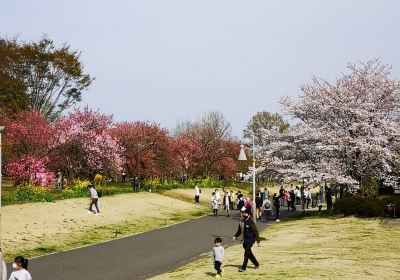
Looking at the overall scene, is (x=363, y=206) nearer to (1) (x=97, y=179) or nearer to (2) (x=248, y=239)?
(2) (x=248, y=239)

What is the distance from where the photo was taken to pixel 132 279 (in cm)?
1490

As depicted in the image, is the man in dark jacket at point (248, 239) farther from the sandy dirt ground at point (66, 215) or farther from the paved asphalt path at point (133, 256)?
the sandy dirt ground at point (66, 215)

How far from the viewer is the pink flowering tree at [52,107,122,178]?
44469 mm

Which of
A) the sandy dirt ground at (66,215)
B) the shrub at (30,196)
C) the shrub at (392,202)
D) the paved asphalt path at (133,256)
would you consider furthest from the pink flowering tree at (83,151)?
the shrub at (392,202)

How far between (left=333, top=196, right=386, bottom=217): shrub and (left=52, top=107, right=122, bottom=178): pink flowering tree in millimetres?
24028

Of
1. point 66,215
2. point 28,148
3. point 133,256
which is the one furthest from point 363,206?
point 28,148

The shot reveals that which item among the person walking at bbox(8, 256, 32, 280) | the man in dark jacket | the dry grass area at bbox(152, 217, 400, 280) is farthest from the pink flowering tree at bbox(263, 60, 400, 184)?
the person walking at bbox(8, 256, 32, 280)

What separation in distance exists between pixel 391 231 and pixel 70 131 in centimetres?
3083

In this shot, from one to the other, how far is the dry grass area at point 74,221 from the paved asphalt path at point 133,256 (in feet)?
5.16

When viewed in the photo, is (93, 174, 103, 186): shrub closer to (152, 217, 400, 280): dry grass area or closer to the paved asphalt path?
the paved asphalt path

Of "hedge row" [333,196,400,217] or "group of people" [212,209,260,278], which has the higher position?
"hedge row" [333,196,400,217]

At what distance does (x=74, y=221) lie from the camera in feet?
87.6

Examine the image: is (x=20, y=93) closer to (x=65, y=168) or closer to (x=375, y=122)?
(x=65, y=168)

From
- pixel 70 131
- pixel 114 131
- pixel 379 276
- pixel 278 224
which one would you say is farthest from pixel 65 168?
pixel 379 276
